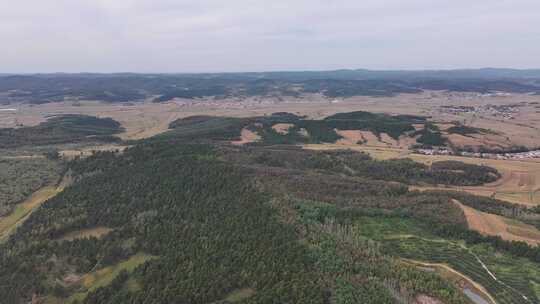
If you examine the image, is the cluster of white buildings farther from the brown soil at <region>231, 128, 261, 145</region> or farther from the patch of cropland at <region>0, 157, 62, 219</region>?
the patch of cropland at <region>0, 157, 62, 219</region>

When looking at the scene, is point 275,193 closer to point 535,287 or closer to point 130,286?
point 130,286

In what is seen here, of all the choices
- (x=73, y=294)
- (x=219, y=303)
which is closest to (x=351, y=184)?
(x=219, y=303)

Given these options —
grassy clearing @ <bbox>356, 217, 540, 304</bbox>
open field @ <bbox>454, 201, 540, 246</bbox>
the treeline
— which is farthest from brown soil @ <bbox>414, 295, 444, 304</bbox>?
the treeline

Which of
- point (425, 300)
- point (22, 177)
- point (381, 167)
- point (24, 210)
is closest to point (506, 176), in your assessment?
point (381, 167)

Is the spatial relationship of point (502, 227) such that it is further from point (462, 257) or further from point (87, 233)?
point (87, 233)

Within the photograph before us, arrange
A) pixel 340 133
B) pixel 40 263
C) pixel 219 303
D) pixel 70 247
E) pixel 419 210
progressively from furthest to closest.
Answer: pixel 340 133 < pixel 419 210 < pixel 70 247 < pixel 40 263 < pixel 219 303
